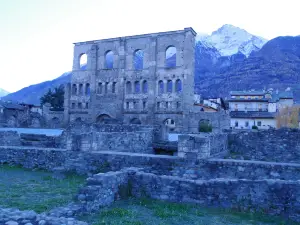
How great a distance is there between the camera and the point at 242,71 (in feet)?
406

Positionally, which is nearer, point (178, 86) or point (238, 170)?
point (238, 170)

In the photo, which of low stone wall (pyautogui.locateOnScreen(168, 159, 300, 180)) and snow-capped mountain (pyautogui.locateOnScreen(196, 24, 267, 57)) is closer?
low stone wall (pyautogui.locateOnScreen(168, 159, 300, 180))

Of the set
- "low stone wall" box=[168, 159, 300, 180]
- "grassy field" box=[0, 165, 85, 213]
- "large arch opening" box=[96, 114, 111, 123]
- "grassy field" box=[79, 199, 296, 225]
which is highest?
"large arch opening" box=[96, 114, 111, 123]

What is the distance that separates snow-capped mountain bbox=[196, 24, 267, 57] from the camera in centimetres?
17593

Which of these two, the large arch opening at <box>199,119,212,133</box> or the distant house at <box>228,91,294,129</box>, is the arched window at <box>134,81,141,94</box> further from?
the distant house at <box>228,91,294,129</box>

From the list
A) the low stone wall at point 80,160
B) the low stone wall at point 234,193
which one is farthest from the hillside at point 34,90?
the low stone wall at point 234,193

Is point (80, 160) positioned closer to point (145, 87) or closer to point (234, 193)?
point (234, 193)

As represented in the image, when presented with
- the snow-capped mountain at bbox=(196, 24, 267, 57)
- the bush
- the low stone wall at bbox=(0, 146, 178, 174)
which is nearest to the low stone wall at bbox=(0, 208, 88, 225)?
the low stone wall at bbox=(0, 146, 178, 174)

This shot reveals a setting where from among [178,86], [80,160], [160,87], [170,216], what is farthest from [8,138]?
[178,86]

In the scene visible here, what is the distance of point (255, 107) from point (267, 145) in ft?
187

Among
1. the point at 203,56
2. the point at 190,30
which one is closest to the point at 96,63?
the point at 190,30

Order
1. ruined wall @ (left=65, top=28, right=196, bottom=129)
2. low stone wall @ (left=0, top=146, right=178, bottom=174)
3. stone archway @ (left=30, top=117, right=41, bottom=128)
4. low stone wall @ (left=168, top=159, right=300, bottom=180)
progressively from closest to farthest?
low stone wall @ (left=168, top=159, right=300, bottom=180), low stone wall @ (left=0, top=146, right=178, bottom=174), ruined wall @ (left=65, top=28, right=196, bottom=129), stone archway @ (left=30, top=117, right=41, bottom=128)

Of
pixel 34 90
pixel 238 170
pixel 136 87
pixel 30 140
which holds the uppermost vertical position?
pixel 34 90

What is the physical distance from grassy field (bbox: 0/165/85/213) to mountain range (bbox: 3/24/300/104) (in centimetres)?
9809
